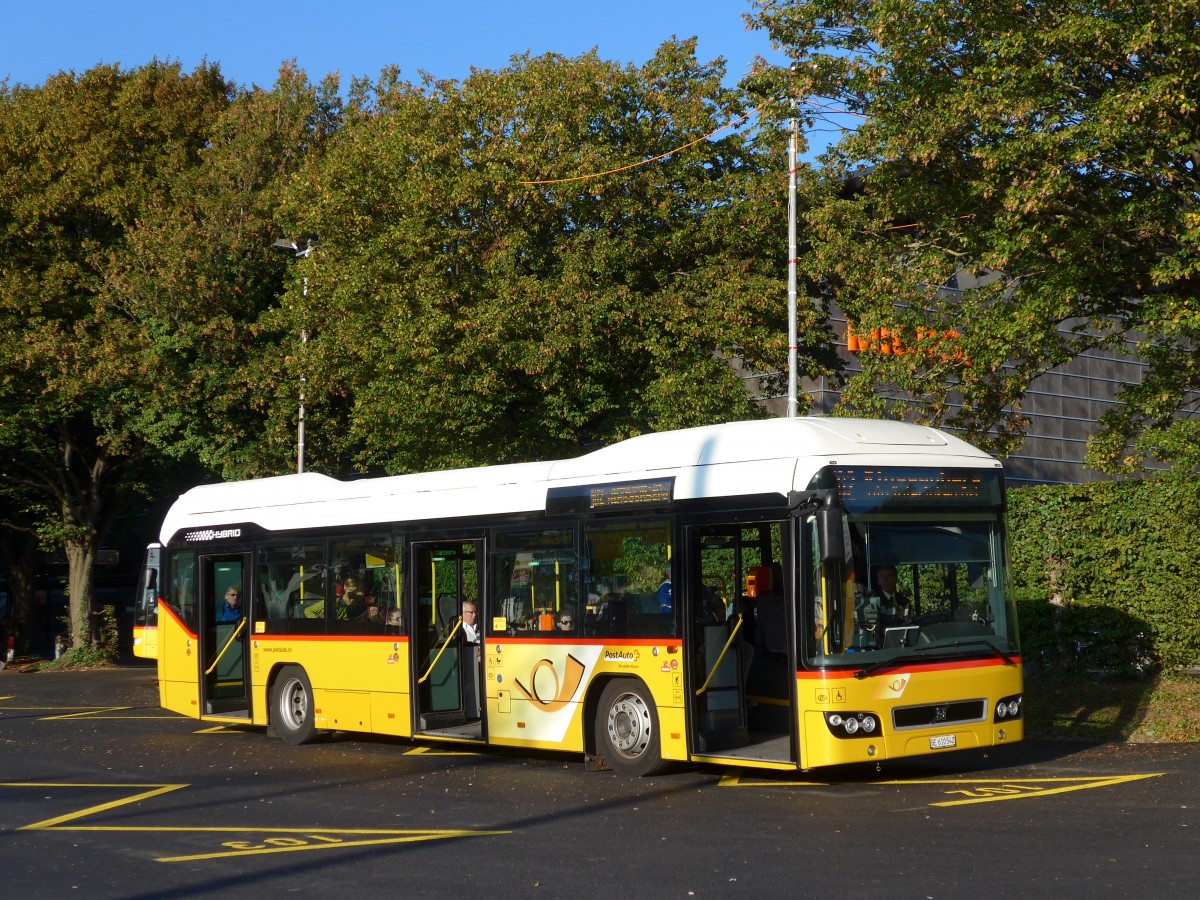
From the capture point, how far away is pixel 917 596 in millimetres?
11953

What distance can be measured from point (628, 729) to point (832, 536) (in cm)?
330

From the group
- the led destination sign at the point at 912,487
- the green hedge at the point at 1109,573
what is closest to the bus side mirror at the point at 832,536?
the led destination sign at the point at 912,487

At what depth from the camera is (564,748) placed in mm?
14062

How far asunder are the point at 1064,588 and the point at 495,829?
1111 centimetres

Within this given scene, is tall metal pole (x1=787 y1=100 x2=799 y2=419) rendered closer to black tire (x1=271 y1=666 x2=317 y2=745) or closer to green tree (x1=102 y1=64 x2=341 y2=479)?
black tire (x1=271 y1=666 x2=317 y2=745)

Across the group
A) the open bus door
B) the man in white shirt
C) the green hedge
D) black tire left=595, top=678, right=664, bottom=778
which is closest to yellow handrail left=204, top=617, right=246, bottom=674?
the man in white shirt

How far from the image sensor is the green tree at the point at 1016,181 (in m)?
15.2

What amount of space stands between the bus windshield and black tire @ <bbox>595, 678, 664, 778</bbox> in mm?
2215

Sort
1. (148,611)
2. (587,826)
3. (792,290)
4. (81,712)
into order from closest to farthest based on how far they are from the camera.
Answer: (587,826)
(792,290)
(81,712)
(148,611)

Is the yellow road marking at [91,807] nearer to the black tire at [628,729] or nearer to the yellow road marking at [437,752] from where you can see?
the yellow road marking at [437,752]

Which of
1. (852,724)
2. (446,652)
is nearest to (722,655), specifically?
(852,724)

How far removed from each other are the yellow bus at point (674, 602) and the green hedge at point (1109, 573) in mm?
6570

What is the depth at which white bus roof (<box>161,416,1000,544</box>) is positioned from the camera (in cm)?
1219

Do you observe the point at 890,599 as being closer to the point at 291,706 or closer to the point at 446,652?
the point at 446,652
